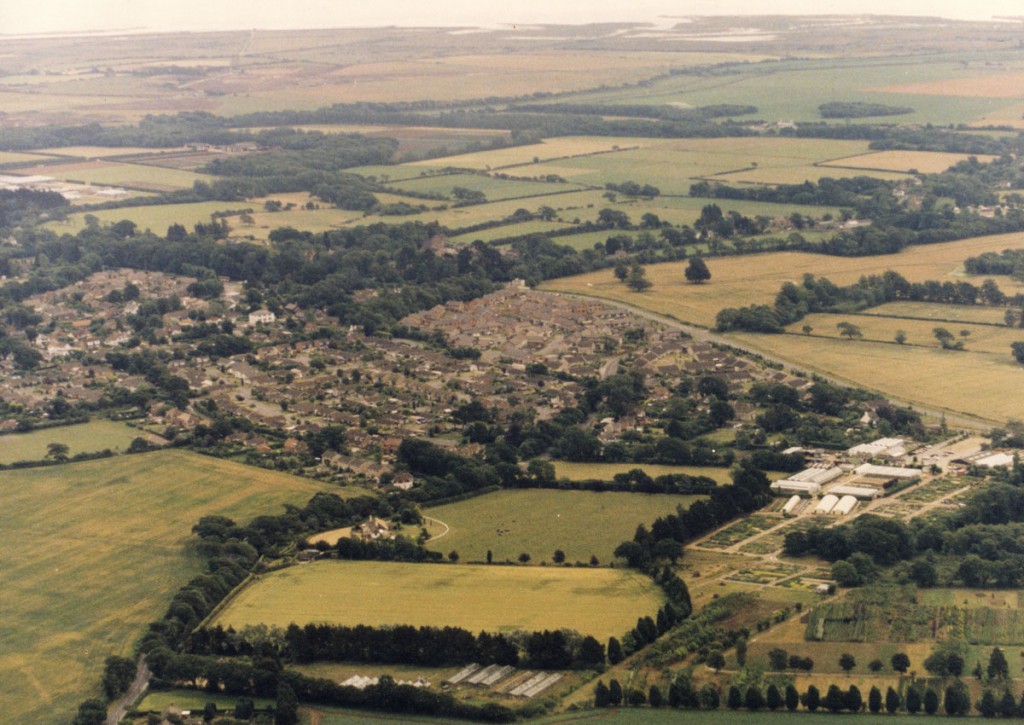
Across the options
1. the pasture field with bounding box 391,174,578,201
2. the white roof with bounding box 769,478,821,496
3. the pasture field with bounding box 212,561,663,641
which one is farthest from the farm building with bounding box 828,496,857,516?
the pasture field with bounding box 391,174,578,201

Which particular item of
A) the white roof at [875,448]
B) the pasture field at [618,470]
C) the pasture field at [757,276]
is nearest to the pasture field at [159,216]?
the pasture field at [757,276]

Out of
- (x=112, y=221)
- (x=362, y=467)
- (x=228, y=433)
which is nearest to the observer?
(x=362, y=467)

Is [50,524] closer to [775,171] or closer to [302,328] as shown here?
[302,328]

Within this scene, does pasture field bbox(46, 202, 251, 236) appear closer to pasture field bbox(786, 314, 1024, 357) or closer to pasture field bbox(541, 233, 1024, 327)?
pasture field bbox(541, 233, 1024, 327)

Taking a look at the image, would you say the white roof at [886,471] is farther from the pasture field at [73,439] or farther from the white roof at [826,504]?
the pasture field at [73,439]

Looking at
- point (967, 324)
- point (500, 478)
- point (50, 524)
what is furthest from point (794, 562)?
point (967, 324)
